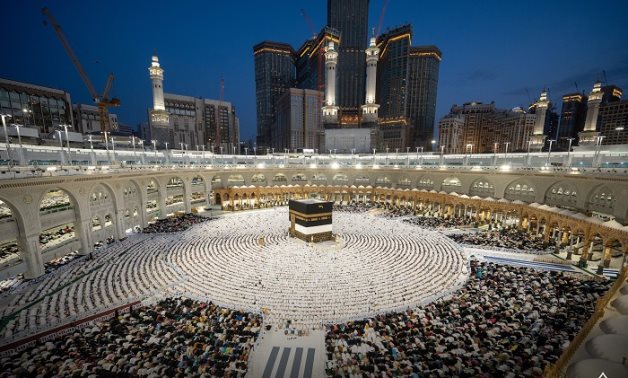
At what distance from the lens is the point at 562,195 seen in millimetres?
25609

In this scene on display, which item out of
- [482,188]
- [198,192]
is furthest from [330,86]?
[482,188]

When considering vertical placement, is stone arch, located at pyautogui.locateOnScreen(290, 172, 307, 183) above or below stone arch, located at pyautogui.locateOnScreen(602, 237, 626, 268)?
above

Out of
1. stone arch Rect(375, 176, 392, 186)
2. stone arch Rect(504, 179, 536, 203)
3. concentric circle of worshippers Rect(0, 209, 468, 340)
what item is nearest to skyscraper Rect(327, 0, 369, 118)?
stone arch Rect(375, 176, 392, 186)

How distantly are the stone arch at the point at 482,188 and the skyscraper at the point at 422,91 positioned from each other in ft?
247

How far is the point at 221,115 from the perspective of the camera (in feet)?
367

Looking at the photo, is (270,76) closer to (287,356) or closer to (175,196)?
(175,196)

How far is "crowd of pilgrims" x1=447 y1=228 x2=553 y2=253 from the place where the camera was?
21.9m

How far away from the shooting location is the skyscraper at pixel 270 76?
12612cm

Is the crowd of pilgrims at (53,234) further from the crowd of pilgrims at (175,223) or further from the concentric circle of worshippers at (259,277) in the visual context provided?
the crowd of pilgrims at (175,223)

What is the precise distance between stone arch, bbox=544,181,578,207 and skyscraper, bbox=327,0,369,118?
276ft

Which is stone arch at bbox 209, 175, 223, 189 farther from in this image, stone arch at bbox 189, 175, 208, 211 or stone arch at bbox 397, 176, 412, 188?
stone arch at bbox 397, 176, 412, 188

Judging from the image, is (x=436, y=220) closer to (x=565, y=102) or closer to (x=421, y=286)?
(x=421, y=286)

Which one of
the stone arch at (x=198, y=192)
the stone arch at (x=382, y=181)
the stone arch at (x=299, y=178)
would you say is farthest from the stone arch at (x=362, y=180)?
the stone arch at (x=198, y=192)

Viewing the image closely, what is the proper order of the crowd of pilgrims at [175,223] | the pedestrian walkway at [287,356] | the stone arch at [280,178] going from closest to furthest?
the pedestrian walkway at [287,356]
the crowd of pilgrims at [175,223]
the stone arch at [280,178]
